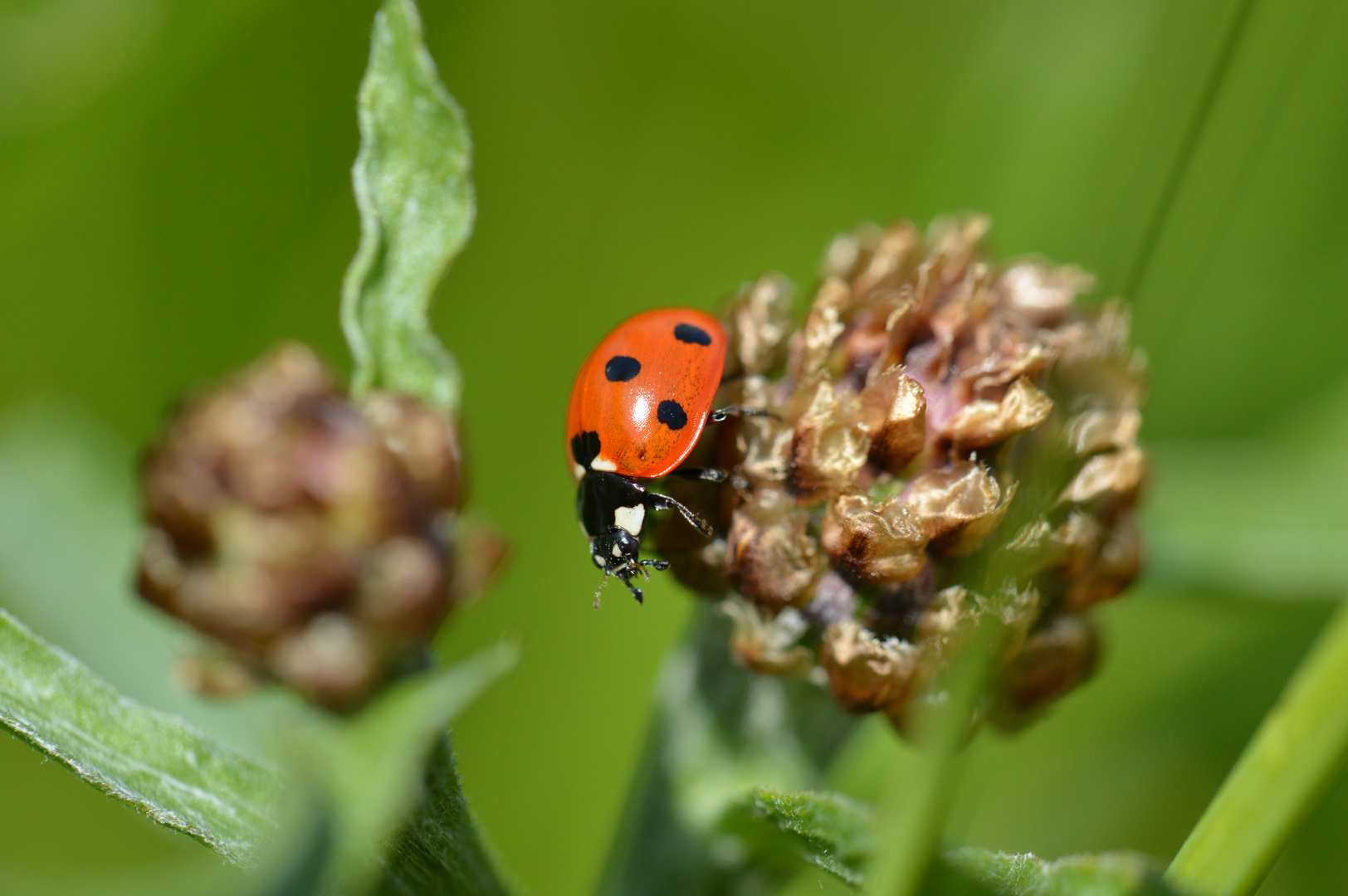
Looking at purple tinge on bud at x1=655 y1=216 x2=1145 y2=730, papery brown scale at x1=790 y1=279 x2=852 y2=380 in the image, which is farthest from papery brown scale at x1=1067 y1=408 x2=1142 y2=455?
papery brown scale at x1=790 y1=279 x2=852 y2=380

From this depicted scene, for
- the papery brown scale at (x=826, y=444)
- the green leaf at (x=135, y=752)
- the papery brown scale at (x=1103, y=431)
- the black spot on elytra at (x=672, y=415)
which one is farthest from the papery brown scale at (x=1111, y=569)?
the green leaf at (x=135, y=752)

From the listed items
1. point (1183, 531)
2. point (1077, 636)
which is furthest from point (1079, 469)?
point (1183, 531)

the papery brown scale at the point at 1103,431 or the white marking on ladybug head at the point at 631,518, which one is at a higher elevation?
the papery brown scale at the point at 1103,431

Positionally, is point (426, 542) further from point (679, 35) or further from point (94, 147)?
point (679, 35)

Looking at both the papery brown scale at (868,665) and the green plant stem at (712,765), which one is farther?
the green plant stem at (712,765)

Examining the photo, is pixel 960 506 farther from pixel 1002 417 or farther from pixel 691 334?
pixel 691 334

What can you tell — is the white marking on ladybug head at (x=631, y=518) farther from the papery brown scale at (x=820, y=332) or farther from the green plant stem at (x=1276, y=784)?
the green plant stem at (x=1276, y=784)
